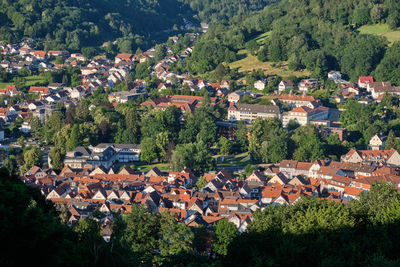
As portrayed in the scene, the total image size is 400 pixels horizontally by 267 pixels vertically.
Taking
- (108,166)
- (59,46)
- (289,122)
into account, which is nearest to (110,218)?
(108,166)

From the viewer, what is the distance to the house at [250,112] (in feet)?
145

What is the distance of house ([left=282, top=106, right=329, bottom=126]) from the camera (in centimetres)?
4284

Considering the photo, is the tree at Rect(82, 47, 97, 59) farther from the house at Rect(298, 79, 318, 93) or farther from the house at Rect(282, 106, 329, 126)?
the house at Rect(282, 106, 329, 126)

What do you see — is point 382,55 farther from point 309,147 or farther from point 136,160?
point 136,160

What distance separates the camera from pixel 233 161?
37.8m

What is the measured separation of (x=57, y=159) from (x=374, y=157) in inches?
830

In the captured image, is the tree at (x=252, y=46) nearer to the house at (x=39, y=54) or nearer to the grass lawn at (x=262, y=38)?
the grass lawn at (x=262, y=38)

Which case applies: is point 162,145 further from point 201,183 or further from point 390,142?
point 390,142

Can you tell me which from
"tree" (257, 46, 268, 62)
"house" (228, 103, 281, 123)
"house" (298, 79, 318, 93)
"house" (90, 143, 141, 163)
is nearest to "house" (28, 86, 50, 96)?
"house" (90, 143, 141, 163)

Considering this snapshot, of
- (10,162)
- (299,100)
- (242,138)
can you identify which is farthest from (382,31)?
(10,162)

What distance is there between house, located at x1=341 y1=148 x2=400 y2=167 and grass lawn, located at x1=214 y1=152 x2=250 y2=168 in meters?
6.63

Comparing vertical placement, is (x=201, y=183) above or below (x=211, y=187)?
below

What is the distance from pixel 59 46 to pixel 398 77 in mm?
43464

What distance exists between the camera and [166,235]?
1986 cm
